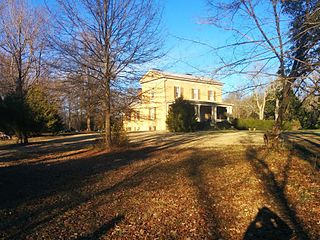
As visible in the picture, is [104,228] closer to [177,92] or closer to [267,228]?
[267,228]

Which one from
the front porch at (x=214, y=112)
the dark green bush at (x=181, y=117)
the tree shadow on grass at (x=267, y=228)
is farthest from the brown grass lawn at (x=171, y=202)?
the front porch at (x=214, y=112)

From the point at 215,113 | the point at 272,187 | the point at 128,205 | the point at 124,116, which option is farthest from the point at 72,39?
the point at 215,113

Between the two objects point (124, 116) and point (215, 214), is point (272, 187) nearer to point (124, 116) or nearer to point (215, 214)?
point (215, 214)

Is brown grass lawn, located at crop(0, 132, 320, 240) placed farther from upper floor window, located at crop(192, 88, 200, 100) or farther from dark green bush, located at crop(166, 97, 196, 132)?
upper floor window, located at crop(192, 88, 200, 100)

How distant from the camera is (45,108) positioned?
18766 millimetres

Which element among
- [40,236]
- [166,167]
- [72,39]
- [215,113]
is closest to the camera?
[40,236]

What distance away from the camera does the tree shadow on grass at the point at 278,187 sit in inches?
148

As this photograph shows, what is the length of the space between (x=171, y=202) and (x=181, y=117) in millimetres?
19731

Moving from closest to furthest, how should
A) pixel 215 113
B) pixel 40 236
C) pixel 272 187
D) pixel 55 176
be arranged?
pixel 40 236 → pixel 272 187 → pixel 55 176 → pixel 215 113

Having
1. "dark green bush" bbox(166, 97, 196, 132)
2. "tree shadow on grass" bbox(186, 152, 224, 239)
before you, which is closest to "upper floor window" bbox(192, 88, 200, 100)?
"dark green bush" bbox(166, 97, 196, 132)

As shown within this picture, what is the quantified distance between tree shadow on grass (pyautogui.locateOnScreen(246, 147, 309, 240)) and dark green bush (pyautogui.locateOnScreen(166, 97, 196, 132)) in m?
16.1

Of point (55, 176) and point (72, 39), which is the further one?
point (72, 39)

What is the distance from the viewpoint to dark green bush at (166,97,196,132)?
80.1 feet

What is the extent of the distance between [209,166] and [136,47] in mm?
6804
